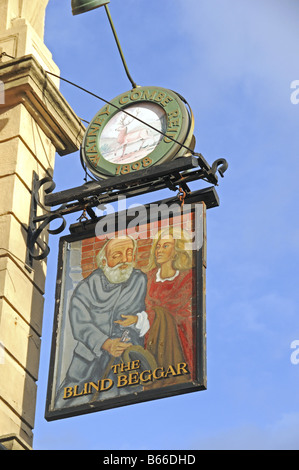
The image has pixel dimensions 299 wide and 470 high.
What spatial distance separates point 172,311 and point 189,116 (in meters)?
2.98

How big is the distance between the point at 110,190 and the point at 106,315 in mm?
1912

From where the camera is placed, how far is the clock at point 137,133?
14375 mm

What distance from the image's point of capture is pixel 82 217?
14367 millimetres

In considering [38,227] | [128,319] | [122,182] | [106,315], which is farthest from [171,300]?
[38,227]

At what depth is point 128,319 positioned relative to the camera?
13.1m

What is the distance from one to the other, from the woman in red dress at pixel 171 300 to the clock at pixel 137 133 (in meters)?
1.30

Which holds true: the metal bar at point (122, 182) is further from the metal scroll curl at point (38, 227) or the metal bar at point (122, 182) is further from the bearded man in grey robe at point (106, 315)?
the bearded man in grey robe at point (106, 315)

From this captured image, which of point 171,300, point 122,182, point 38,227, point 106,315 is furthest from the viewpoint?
point 38,227

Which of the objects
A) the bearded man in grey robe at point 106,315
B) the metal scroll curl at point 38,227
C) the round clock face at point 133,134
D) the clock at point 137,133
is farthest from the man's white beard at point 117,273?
the round clock face at point 133,134

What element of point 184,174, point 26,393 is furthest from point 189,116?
point 26,393

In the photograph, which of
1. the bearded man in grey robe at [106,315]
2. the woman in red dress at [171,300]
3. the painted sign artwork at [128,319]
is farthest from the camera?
the bearded man in grey robe at [106,315]

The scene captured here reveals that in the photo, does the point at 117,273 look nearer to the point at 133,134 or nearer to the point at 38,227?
the point at 38,227

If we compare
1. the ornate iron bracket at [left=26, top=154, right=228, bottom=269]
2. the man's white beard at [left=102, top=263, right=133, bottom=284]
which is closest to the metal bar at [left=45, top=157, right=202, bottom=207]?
the ornate iron bracket at [left=26, top=154, right=228, bottom=269]

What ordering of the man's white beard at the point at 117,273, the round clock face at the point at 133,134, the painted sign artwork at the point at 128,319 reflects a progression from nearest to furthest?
1. the painted sign artwork at the point at 128,319
2. the man's white beard at the point at 117,273
3. the round clock face at the point at 133,134
